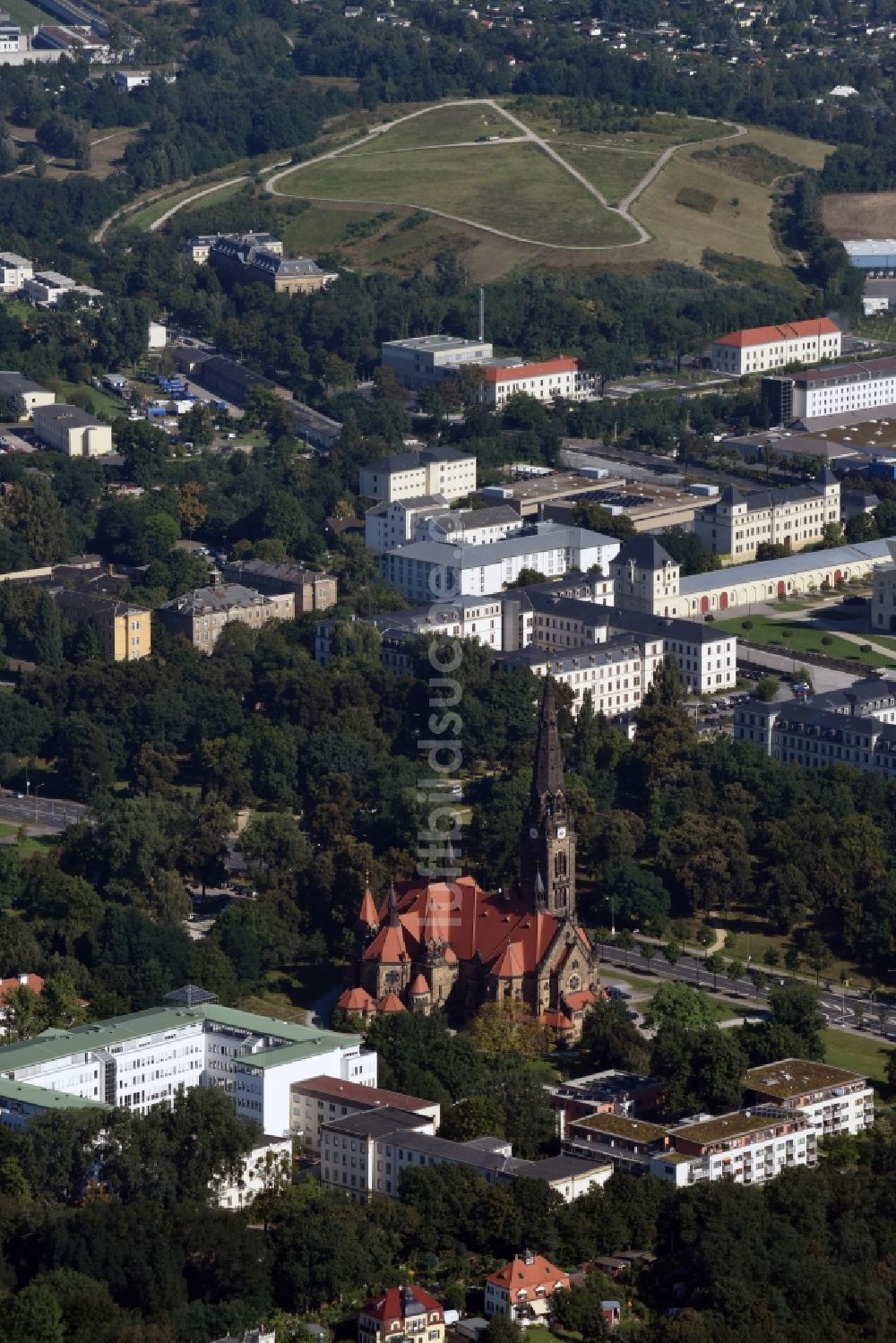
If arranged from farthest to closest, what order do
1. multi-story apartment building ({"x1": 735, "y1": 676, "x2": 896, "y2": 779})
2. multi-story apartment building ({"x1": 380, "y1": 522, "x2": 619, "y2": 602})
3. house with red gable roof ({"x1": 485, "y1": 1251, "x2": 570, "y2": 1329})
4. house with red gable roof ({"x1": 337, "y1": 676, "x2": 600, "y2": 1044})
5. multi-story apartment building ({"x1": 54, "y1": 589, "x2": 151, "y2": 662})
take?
multi-story apartment building ({"x1": 380, "y1": 522, "x2": 619, "y2": 602}), multi-story apartment building ({"x1": 54, "y1": 589, "x2": 151, "y2": 662}), multi-story apartment building ({"x1": 735, "y1": 676, "x2": 896, "y2": 779}), house with red gable roof ({"x1": 337, "y1": 676, "x2": 600, "y2": 1044}), house with red gable roof ({"x1": 485, "y1": 1251, "x2": 570, "y2": 1329})

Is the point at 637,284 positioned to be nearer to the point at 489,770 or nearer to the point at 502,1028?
the point at 489,770

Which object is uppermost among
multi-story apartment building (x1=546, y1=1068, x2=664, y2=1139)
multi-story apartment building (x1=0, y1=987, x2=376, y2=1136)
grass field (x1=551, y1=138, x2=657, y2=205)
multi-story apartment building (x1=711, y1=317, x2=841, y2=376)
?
grass field (x1=551, y1=138, x2=657, y2=205)

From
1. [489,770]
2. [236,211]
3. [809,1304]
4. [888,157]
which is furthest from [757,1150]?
Answer: [888,157]

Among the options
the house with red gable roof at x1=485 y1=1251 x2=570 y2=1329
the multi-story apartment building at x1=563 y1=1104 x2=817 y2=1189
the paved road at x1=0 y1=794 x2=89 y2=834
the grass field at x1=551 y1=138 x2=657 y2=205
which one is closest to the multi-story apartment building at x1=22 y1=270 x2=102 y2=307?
the grass field at x1=551 y1=138 x2=657 y2=205

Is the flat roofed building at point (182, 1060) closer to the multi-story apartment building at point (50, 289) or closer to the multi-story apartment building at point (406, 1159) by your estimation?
the multi-story apartment building at point (406, 1159)

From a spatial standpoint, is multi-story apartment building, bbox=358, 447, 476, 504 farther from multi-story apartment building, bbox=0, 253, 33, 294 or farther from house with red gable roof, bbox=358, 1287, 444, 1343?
house with red gable roof, bbox=358, 1287, 444, 1343

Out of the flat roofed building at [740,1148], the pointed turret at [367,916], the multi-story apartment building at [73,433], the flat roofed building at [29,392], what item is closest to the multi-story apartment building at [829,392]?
the multi-story apartment building at [73,433]
